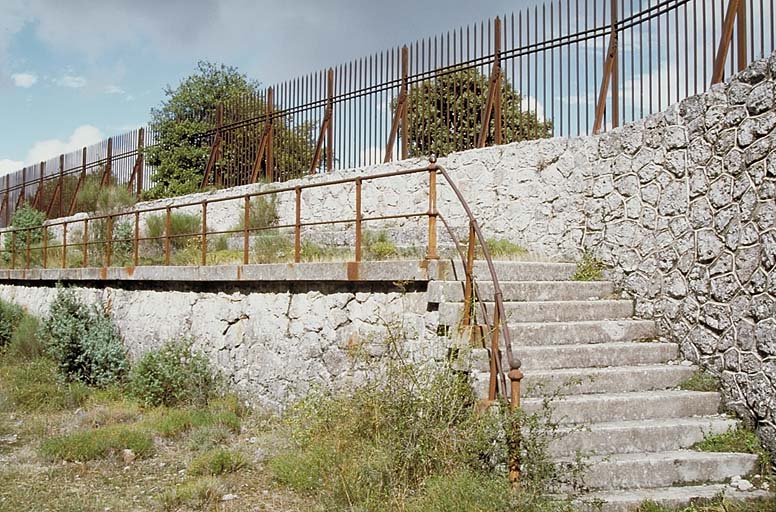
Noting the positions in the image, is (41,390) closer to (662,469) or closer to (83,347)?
(83,347)

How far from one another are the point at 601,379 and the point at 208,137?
1394 centimetres

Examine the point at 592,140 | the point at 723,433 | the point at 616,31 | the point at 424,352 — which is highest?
the point at 616,31

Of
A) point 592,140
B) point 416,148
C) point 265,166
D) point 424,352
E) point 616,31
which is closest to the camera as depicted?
point 424,352

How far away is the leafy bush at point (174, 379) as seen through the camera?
9.55 metres

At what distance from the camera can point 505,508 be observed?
4.83 meters

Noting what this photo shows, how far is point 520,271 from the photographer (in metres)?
8.15

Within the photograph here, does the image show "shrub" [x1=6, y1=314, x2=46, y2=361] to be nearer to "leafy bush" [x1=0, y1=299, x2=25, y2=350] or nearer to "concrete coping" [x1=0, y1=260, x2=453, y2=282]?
"leafy bush" [x1=0, y1=299, x2=25, y2=350]

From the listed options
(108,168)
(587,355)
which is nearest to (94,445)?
(587,355)

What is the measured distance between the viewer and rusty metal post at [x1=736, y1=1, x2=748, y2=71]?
7.77 meters

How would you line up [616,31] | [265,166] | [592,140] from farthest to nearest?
[265,166] → [616,31] → [592,140]

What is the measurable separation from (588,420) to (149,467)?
4276 millimetres

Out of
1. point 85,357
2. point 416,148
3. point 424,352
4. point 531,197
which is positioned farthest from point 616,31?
point 85,357

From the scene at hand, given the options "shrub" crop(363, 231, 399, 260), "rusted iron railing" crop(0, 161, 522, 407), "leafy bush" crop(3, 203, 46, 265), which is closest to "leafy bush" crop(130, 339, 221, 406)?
"rusted iron railing" crop(0, 161, 522, 407)

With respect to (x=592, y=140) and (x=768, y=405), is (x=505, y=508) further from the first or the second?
(x=592, y=140)
